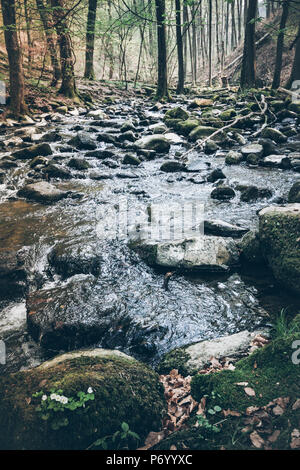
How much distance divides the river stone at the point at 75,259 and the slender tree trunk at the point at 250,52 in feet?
51.1

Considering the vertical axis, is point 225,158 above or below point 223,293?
above

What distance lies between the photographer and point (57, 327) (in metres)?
3.38

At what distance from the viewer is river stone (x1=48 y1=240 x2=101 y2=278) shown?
4.50 metres

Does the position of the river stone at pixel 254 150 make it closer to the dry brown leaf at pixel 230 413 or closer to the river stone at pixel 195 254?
the river stone at pixel 195 254

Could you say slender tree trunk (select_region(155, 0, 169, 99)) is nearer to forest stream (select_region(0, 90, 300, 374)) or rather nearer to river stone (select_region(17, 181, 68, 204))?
forest stream (select_region(0, 90, 300, 374))

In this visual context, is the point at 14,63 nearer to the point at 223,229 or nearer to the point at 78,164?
the point at 78,164

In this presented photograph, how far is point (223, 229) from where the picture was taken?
521cm

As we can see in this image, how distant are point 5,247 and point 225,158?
6.74 meters

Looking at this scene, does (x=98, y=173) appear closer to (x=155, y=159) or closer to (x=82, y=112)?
(x=155, y=159)
